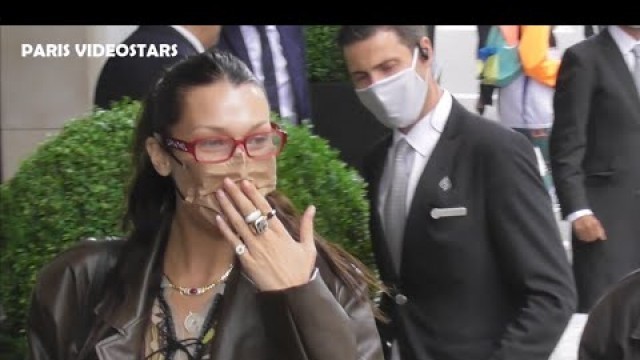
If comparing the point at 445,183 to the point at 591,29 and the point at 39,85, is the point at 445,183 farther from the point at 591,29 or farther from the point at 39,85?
the point at 39,85

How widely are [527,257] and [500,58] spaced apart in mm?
1121

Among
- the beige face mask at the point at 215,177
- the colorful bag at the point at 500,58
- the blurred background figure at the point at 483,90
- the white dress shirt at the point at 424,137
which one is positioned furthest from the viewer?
the colorful bag at the point at 500,58

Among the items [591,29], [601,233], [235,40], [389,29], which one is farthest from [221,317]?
[591,29]

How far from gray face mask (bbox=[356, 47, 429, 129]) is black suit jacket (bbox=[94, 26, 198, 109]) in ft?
2.02

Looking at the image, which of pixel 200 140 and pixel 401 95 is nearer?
pixel 200 140

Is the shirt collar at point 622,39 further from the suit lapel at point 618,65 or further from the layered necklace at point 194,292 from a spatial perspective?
the layered necklace at point 194,292

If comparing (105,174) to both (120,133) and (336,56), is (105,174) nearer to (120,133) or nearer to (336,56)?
(120,133)

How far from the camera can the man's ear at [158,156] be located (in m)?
2.15

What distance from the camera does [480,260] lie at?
283cm

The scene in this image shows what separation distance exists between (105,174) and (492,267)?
1.12 meters

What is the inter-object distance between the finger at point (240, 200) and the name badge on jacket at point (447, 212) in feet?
3.28

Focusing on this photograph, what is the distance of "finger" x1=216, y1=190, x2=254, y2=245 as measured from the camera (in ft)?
6.24

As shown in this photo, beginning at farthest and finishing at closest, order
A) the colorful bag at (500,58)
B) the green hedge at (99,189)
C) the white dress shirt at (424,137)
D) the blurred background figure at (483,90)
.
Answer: the colorful bag at (500,58), the blurred background figure at (483,90), the green hedge at (99,189), the white dress shirt at (424,137)

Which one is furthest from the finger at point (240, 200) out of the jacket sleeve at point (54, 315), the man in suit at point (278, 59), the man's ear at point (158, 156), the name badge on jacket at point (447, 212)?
the man in suit at point (278, 59)
